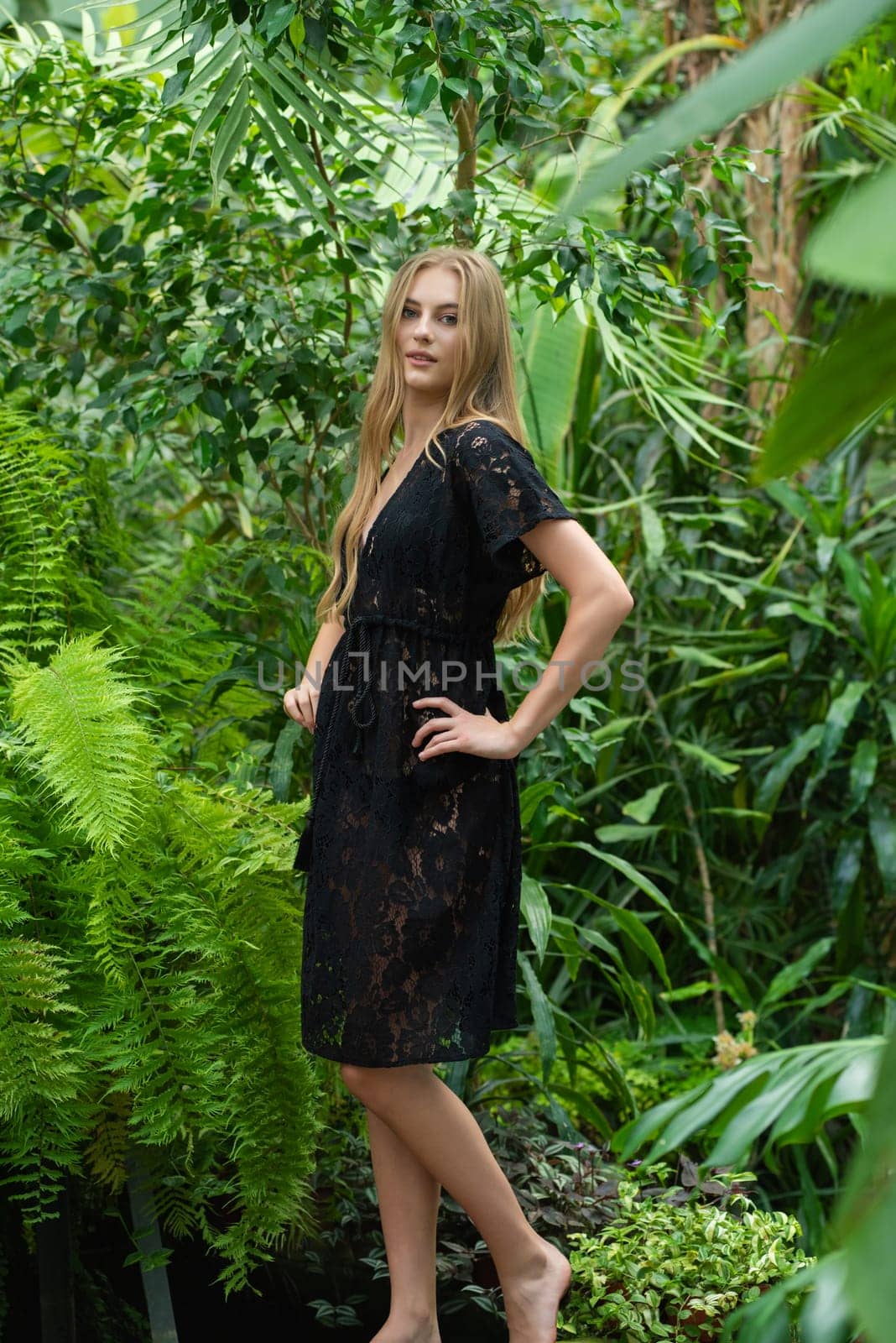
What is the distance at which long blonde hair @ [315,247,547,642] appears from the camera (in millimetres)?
1586

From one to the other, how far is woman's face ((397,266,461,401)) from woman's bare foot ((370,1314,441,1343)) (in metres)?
1.16

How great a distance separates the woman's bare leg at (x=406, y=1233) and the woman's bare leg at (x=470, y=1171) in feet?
0.20

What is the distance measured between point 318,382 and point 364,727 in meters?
0.83

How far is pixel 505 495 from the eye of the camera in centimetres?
148

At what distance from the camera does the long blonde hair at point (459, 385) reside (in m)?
1.59

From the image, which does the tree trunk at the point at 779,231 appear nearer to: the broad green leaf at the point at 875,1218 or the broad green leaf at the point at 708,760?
the broad green leaf at the point at 708,760

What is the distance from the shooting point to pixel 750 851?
126 inches

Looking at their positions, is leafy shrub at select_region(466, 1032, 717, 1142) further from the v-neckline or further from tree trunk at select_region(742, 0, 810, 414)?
tree trunk at select_region(742, 0, 810, 414)

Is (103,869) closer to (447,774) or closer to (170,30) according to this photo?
(447,774)

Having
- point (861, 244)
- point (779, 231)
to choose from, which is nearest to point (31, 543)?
point (861, 244)

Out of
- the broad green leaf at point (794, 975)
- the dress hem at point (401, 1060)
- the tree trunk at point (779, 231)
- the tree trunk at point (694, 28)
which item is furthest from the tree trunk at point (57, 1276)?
the tree trunk at point (694, 28)

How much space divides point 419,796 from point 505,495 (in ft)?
1.20

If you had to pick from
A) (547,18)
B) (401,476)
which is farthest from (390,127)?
(401,476)

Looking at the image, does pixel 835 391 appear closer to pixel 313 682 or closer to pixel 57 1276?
pixel 313 682
